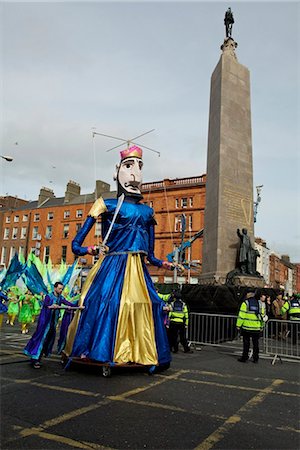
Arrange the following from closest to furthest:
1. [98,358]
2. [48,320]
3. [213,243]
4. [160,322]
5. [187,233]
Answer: [98,358] < [160,322] < [48,320] < [213,243] < [187,233]

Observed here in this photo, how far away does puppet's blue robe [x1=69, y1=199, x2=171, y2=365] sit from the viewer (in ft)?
18.5

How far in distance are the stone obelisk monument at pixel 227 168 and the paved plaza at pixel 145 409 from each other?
8509 mm

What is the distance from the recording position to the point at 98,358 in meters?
5.46

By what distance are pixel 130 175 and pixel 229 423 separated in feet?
14.6

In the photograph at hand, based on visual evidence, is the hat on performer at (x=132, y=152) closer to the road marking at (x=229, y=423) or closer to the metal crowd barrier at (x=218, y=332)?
the road marking at (x=229, y=423)

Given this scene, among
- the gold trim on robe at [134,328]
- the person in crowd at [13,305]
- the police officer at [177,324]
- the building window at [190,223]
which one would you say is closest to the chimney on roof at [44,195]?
the building window at [190,223]

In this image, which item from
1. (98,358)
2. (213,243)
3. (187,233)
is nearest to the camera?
(98,358)

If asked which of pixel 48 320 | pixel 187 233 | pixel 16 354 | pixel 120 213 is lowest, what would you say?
pixel 16 354

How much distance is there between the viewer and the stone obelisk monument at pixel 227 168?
14867 millimetres

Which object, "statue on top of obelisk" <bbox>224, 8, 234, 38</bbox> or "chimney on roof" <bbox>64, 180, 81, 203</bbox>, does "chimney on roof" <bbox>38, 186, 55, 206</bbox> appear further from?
"statue on top of obelisk" <bbox>224, 8, 234, 38</bbox>

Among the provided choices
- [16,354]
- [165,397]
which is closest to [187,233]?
[16,354]

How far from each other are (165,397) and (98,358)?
133cm

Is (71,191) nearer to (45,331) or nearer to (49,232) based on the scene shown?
(49,232)

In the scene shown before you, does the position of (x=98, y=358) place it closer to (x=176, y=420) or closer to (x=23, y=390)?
(x=23, y=390)
